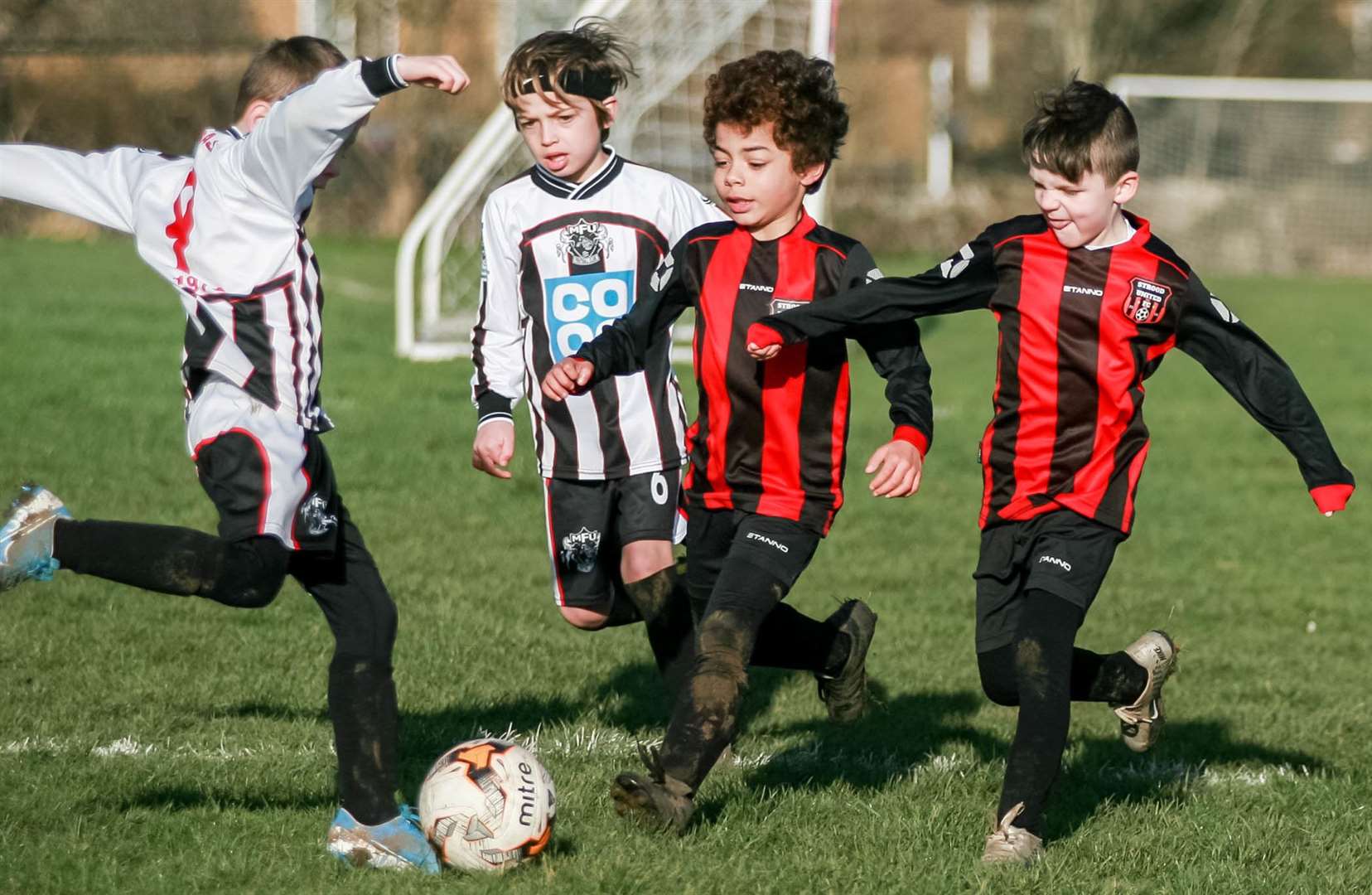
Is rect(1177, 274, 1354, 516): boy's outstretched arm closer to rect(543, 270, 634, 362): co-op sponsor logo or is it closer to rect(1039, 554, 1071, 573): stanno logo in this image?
rect(1039, 554, 1071, 573): stanno logo

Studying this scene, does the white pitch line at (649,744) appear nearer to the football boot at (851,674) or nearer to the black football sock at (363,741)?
the football boot at (851,674)

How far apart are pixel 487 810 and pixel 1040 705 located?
4.62ft

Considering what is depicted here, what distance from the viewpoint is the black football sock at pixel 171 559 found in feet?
13.5

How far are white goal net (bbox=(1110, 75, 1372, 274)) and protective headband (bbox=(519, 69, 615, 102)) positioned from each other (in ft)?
71.5

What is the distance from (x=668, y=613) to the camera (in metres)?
5.31

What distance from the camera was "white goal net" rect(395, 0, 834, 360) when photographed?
1409cm

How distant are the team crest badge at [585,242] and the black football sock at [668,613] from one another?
0.98m

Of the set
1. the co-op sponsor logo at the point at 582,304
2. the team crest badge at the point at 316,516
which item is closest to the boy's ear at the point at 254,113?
the team crest badge at the point at 316,516

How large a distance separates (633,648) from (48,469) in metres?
4.46

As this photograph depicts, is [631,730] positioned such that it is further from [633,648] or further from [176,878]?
[176,878]

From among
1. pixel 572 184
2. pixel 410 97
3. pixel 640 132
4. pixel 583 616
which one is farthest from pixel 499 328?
pixel 410 97

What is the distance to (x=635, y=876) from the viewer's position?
415 cm

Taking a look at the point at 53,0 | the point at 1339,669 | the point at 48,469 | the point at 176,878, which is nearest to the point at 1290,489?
the point at 1339,669

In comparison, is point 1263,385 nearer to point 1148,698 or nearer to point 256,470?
point 1148,698
